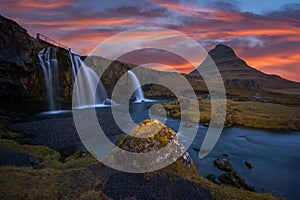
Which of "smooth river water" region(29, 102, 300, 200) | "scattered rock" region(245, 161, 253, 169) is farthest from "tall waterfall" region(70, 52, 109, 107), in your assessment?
"scattered rock" region(245, 161, 253, 169)

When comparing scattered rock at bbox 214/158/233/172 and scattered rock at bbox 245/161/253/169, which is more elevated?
scattered rock at bbox 214/158/233/172

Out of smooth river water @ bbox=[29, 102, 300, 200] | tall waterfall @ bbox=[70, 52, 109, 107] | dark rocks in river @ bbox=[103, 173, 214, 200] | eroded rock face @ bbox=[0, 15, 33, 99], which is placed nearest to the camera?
dark rocks in river @ bbox=[103, 173, 214, 200]

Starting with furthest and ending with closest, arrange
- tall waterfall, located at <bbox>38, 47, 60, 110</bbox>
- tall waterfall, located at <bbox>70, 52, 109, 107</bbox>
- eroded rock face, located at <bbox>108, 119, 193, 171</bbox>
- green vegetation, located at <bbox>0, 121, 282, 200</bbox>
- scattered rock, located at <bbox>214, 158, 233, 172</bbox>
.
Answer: tall waterfall, located at <bbox>70, 52, 109, 107</bbox>
tall waterfall, located at <bbox>38, 47, 60, 110</bbox>
scattered rock, located at <bbox>214, 158, 233, 172</bbox>
eroded rock face, located at <bbox>108, 119, 193, 171</bbox>
green vegetation, located at <bbox>0, 121, 282, 200</bbox>

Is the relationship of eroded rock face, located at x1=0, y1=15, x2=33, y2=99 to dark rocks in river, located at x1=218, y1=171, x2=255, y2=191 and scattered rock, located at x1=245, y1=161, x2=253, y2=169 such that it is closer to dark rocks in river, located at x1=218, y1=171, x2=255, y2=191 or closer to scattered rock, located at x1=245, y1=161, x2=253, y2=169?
dark rocks in river, located at x1=218, y1=171, x2=255, y2=191

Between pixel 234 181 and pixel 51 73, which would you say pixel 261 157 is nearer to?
pixel 234 181

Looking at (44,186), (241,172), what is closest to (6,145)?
(44,186)

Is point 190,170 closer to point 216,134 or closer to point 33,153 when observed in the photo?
point 33,153

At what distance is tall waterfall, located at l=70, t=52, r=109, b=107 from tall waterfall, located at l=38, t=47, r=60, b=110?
217 inches

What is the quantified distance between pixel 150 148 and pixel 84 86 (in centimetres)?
5275

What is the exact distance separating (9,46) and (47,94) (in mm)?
13873

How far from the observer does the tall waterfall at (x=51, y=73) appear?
168ft

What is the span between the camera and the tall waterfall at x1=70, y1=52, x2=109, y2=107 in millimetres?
58897

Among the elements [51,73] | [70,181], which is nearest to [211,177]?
[70,181]

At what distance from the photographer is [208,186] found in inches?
477
